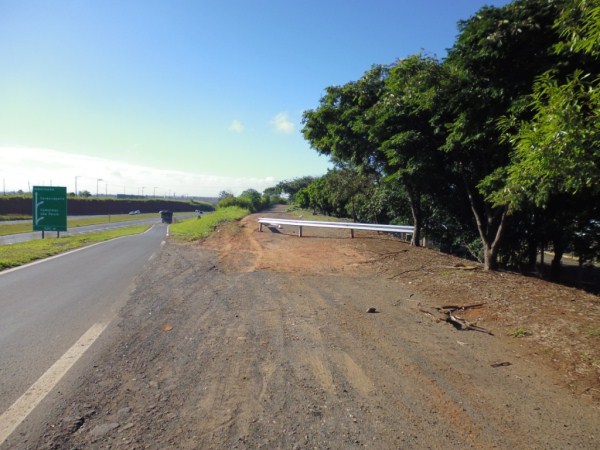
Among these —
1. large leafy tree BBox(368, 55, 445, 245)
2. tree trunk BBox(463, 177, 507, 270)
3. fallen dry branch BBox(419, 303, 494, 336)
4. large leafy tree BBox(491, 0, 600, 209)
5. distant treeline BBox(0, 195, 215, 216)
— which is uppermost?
large leafy tree BBox(368, 55, 445, 245)

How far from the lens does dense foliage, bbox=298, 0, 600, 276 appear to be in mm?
4676

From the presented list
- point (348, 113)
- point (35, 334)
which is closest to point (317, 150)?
point (348, 113)

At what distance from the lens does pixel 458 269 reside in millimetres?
10180

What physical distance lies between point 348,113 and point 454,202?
468 cm

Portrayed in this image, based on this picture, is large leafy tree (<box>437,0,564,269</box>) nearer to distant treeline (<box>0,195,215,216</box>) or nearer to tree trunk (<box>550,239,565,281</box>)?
tree trunk (<box>550,239,565,281</box>)

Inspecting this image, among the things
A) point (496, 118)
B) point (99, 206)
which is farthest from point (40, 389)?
point (99, 206)

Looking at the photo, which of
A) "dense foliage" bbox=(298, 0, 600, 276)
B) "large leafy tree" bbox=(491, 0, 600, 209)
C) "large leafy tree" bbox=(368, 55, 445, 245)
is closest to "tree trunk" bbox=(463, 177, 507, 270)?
"dense foliage" bbox=(298, 0, 600, 276)

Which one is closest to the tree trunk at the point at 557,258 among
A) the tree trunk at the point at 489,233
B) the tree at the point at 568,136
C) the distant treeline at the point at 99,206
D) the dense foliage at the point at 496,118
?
the dense foliage at the point at 496,118

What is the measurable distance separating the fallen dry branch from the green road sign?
27.6 metres

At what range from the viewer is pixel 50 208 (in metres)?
28.3

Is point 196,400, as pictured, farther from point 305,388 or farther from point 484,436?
point 484,436

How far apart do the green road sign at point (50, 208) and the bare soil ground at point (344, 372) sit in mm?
23490

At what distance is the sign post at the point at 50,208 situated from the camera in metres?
28.2

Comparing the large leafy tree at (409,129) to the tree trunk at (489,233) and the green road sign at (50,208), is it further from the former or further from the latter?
the green road sign at (50,208)
